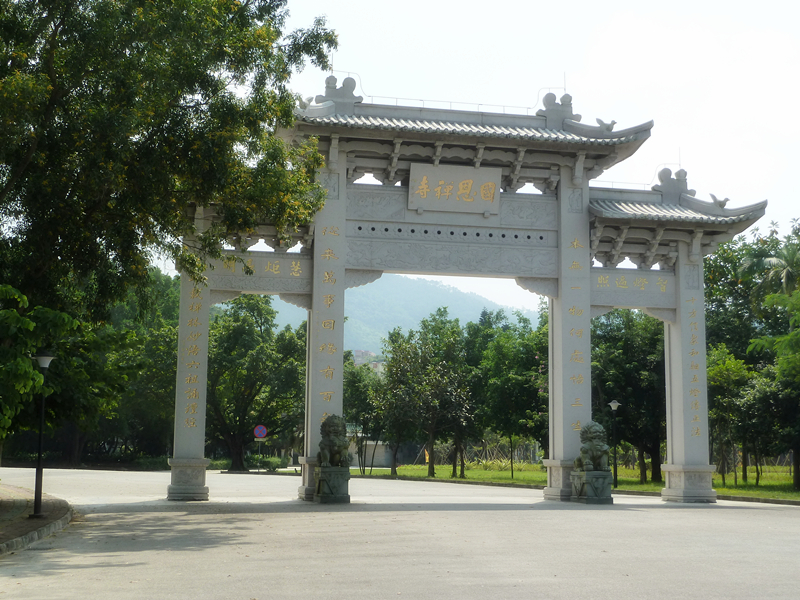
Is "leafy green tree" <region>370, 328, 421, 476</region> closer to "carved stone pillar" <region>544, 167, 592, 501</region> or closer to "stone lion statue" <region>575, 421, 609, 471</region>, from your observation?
"carved stone pillar" <region>544, 167, 592, 501</region>

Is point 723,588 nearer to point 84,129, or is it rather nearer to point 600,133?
point 84,129

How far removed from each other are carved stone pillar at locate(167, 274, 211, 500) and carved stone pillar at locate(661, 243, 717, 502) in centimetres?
831

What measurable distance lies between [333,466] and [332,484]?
0.92 ft

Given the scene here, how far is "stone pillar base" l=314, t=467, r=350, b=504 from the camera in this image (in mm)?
12656

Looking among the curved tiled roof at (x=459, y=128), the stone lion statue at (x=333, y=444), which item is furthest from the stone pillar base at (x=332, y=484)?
the curved tiled roof at (x=459, y=128)

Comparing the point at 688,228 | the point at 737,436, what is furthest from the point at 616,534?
the point at 737,436

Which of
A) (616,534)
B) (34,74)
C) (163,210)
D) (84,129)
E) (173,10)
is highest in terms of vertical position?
(173,10)

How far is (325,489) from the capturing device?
1269cm

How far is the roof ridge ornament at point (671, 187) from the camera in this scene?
1535 cm

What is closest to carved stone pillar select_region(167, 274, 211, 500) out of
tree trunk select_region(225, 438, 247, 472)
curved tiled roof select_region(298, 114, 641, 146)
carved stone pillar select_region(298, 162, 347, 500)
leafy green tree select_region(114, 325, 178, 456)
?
carved stone pillar select_region(298, 162, 347, 500)

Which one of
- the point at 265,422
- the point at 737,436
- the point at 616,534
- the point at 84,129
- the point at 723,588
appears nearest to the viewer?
the point at 723,588

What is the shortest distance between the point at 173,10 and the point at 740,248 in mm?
24252

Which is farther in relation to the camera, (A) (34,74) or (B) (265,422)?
(B) (265,422)

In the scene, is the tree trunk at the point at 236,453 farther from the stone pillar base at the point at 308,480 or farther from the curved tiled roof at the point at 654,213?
the curved tiled roof at the point at 654,213
